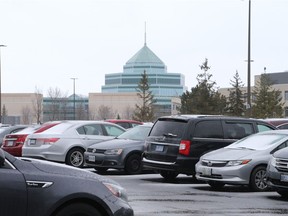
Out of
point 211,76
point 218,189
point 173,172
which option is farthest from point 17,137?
point 211,76

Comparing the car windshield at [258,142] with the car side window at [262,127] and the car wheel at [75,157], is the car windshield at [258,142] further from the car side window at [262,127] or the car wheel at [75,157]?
the car wheel at [75,157]

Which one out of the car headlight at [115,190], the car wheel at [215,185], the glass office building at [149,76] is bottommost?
the car wheel at [215,185]

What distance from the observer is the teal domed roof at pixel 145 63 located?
15750 centimetres

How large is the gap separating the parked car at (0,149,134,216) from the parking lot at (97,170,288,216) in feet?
11.4

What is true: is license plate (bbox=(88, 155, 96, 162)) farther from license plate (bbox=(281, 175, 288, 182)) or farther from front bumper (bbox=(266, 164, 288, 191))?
license plate (bbox=(281, 175, 288, 182))

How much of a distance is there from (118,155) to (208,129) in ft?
8.93

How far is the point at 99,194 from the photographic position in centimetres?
668

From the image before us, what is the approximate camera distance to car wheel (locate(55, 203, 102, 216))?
6.55 m

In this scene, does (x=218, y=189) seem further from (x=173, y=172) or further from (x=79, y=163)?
(x=79, y=163)

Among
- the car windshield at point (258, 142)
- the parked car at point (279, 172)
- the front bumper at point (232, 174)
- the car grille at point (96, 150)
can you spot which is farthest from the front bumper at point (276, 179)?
the car grille at point (96, 150)

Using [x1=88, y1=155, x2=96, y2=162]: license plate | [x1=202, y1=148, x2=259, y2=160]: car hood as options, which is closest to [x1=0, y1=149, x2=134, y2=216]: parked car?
[x1=202, y1=148, x2=259, y2=160]: car hood

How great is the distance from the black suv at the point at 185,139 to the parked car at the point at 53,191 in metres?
7.96

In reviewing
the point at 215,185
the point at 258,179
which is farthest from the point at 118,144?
the point at 258,179

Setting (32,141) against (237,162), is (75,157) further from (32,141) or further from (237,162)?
(237,162)
